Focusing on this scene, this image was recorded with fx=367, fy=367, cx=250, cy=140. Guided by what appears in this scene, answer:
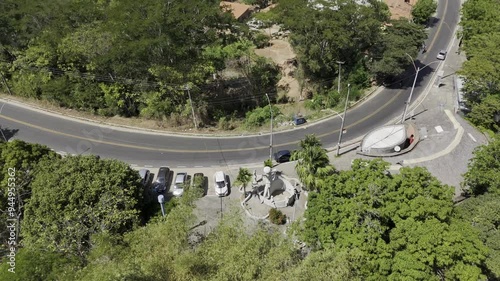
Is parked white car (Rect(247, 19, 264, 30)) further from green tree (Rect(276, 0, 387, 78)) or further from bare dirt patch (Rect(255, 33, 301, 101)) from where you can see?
green tree (Rect(276, 0, 387, 78))

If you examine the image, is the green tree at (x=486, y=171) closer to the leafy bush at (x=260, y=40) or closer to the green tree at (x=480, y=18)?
the green tree at (x=480, y=18)

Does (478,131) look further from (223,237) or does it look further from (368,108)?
(223,237)

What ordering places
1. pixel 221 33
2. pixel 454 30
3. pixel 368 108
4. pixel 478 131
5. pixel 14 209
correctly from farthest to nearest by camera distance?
pixel 454 30
pixel 221 33
pixel 368 108
pixel 478 131
pixel 14 209

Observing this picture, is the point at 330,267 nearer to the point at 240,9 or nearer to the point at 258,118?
the point at 258,118

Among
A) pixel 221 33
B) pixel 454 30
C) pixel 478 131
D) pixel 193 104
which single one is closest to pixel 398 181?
pixel 478 131

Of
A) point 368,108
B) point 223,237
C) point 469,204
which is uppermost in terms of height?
point 223,237
